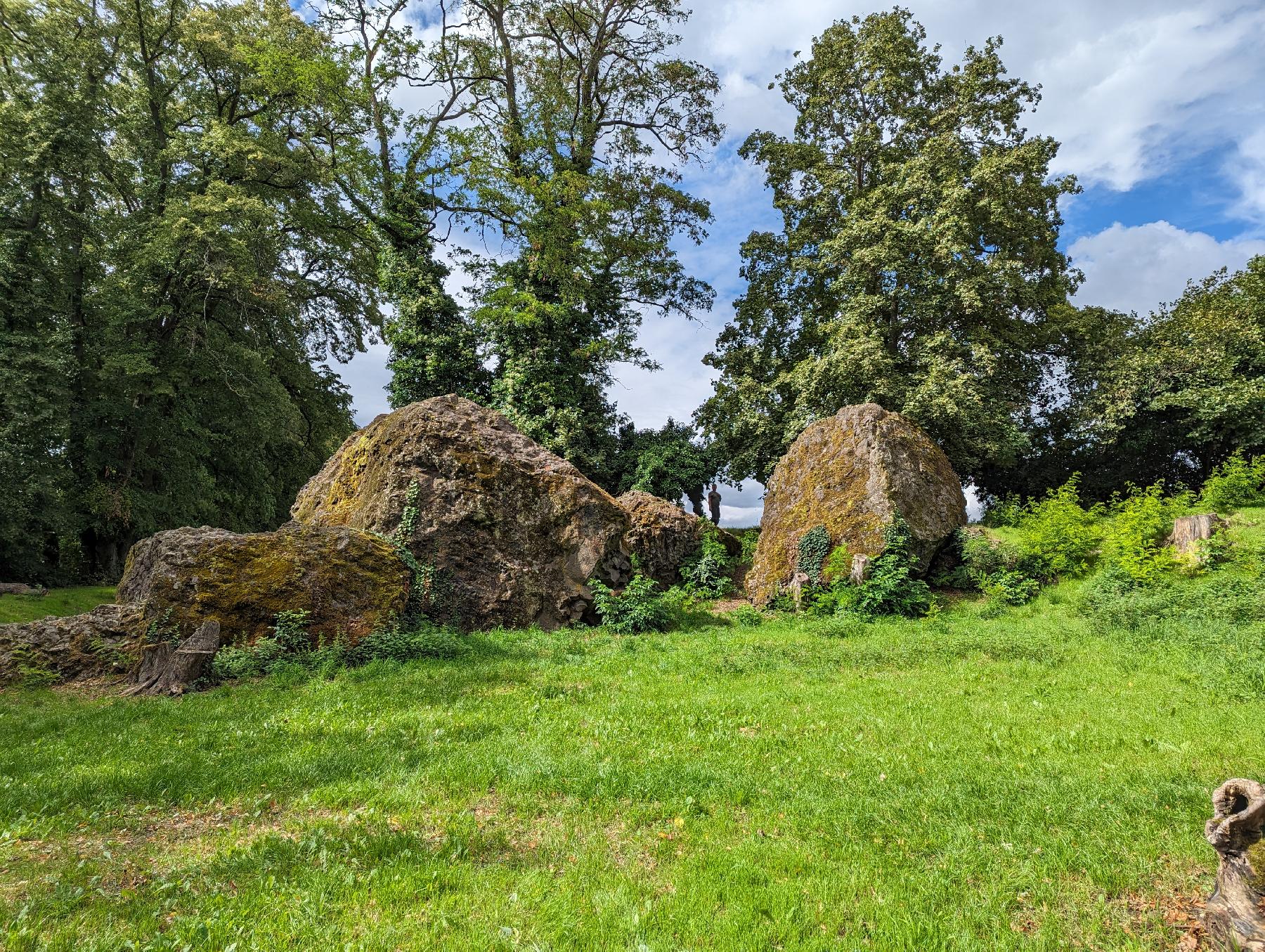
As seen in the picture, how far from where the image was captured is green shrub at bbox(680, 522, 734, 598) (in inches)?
738

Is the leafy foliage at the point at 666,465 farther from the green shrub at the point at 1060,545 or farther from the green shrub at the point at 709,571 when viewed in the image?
the green shrub at the point at 1060,545

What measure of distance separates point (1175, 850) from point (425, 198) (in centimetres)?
3025

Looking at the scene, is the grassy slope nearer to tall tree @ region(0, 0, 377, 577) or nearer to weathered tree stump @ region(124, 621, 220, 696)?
tall tree @ region(0, 0, 377, 577)

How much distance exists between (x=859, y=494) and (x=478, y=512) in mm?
10404

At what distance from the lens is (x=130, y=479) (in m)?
23.5

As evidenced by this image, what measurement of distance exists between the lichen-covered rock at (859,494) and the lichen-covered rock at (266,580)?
10095 mm

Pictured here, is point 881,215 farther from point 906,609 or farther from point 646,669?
point 646,669

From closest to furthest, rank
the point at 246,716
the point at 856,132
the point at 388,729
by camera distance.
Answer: the point at 388,729 < the point at 246,716 < the point at 856,132

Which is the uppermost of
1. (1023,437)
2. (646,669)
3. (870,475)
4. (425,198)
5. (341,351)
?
(425,198)

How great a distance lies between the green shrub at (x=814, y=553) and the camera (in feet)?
52.4

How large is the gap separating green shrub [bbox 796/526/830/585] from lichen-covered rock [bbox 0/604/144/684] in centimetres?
1454

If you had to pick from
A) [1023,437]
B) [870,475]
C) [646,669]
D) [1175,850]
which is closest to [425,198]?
[870,475]

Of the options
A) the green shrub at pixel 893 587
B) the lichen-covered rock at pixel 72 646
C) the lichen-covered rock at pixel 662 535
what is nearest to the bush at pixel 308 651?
the lichen-covered rock at pixel 72 646

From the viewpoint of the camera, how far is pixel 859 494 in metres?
16.8
